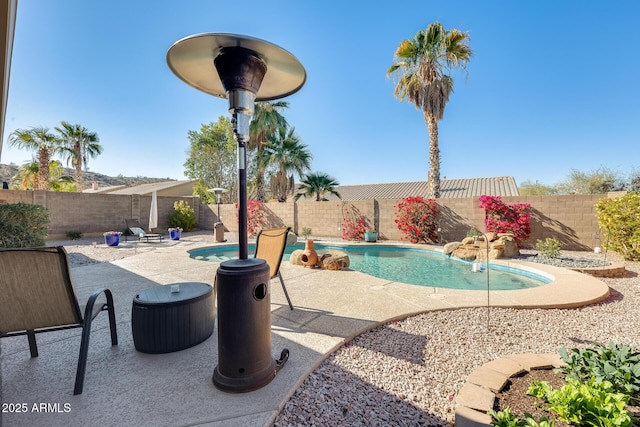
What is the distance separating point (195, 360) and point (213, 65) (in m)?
2.33

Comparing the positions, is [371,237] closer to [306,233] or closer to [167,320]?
[306,233]

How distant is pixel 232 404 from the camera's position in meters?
1.67

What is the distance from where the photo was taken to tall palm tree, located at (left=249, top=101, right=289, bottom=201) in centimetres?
1568

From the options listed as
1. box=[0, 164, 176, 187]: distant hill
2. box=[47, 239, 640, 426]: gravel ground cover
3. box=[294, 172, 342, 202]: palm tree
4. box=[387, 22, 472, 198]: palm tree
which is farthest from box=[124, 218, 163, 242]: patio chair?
box=[0, 164, 176, 187]: distant hill

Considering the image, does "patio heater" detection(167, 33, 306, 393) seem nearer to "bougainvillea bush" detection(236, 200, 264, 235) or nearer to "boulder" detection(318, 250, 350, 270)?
"boulder" detection(318, 250, 350, 270)

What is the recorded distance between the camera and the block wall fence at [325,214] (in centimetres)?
803

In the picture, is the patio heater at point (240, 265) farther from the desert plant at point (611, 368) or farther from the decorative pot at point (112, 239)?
the decorative pot at point (112, 239)

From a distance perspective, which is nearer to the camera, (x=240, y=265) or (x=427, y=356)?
(x=240, y=265)

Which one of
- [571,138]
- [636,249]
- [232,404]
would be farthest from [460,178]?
[232,404]

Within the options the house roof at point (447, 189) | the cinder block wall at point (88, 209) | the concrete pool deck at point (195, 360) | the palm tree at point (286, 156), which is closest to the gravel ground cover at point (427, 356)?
the concrete pool deck at point (195, 360)

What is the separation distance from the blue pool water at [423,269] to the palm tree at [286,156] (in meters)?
6.45

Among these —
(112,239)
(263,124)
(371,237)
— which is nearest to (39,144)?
(112,239)

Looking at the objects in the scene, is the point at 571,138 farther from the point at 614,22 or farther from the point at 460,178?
the point at 614,22

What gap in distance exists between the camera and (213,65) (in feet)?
6.50
